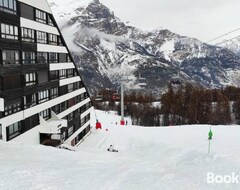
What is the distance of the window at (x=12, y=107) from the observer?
94.0 feet

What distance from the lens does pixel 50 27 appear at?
39.9 meters

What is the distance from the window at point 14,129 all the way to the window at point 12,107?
4.61ft

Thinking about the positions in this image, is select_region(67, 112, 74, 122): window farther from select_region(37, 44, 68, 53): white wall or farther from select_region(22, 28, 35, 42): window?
select_region(22, 28, 35, 42): window

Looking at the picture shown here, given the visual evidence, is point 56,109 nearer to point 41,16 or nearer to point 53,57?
point 53,57

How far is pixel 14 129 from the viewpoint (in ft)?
99.6

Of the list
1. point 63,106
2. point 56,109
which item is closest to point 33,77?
point 56,109

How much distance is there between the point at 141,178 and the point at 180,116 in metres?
101

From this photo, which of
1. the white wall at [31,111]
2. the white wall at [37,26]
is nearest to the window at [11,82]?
the white wall at [31,111]

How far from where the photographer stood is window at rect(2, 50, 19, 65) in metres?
28.6

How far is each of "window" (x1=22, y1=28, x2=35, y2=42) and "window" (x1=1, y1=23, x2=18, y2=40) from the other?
5.49ft

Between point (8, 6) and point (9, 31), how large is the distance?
8.30 ft

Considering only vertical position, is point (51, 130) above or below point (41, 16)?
below

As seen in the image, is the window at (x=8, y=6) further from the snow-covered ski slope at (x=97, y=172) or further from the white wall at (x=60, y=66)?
the snow-covered ski slope at (x=97, y=172)

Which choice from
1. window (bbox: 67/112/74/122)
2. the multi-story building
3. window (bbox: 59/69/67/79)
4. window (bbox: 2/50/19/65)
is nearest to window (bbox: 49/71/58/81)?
the multi-story building
